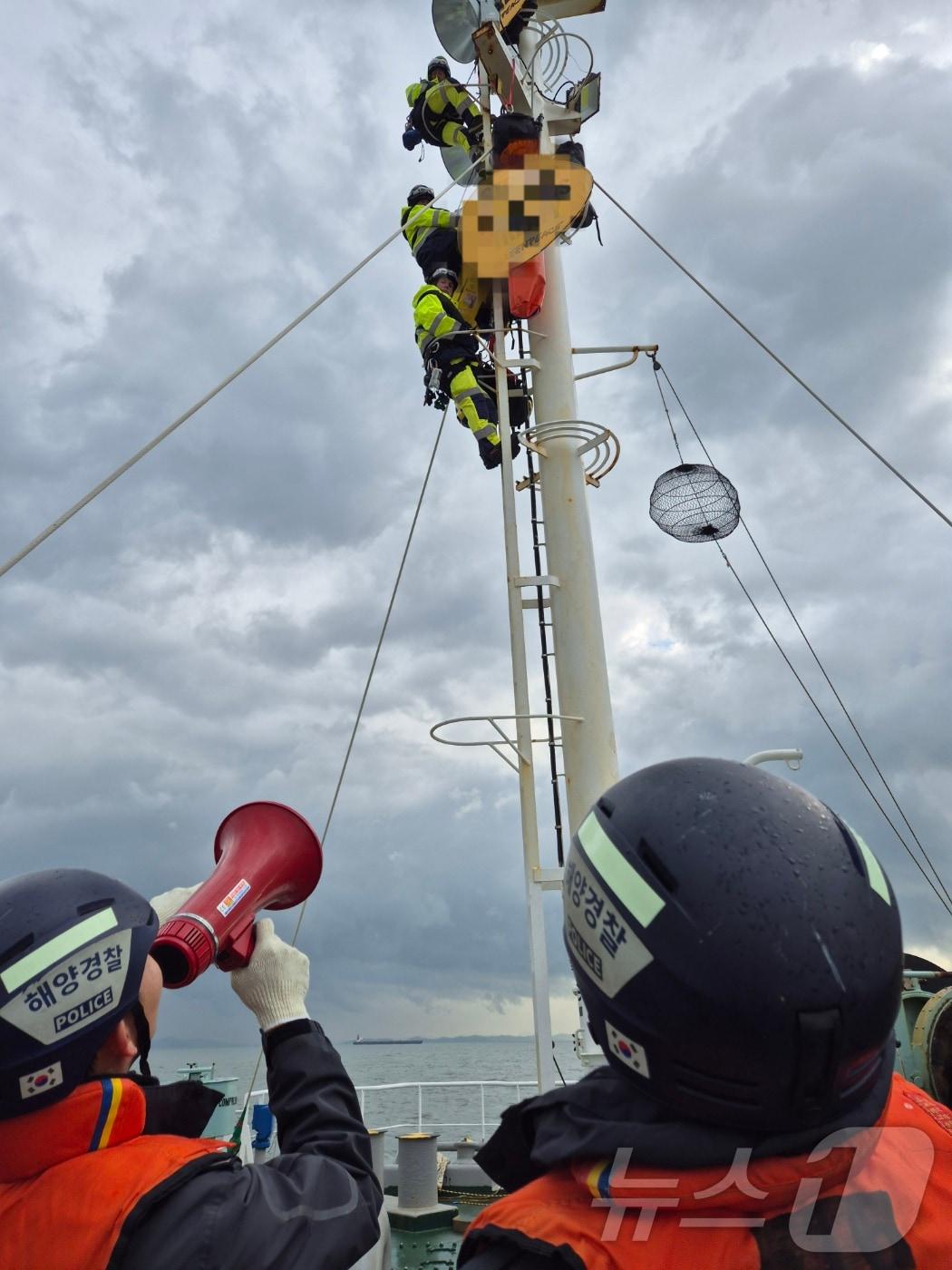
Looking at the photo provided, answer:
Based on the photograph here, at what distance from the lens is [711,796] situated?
140 cm

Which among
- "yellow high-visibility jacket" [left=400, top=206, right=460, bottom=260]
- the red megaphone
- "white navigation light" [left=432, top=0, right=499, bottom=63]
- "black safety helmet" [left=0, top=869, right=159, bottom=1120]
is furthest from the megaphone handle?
"white navigation light" [left=432, top=0, right=499, bottom=63]

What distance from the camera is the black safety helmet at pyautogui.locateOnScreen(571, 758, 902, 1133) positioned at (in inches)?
48.0

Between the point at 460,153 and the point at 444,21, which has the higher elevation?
the point at 444,21

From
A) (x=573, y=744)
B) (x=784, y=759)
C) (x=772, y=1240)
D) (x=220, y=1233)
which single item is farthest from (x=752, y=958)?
(x=573, y=744)

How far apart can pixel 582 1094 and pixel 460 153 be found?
9592 mm

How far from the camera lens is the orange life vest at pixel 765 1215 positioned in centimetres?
117

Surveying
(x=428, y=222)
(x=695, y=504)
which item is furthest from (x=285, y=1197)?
(x=428, y=222)

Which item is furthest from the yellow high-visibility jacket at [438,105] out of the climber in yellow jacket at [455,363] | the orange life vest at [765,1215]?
the orange life vest at [765,1215]

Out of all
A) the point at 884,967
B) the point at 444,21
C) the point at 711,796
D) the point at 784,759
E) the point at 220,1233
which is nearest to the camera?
the point at 884,967

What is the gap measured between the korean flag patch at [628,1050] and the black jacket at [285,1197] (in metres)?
0.83

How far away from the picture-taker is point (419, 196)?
8.84m

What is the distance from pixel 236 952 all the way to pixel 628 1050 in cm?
143

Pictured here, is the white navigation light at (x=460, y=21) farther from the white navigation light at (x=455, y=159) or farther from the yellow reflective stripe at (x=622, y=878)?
the yellow reflective stripe at (x=622, y=878)

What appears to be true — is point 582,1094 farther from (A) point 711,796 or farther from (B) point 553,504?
(B) point 553,504
